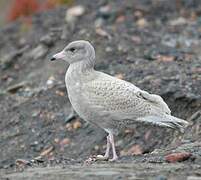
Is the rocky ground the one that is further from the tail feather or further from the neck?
the neck

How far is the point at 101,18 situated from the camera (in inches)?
641

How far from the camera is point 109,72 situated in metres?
13.0

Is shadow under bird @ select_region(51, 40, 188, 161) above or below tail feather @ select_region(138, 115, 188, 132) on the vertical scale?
above

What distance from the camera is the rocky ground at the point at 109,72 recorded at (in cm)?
834

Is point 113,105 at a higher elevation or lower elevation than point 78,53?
lower

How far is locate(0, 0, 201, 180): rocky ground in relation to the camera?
27.3 ft

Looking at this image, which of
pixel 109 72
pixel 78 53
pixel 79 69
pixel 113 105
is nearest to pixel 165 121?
pixel 113 105

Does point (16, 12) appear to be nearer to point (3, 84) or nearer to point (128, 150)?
point (3, 84)

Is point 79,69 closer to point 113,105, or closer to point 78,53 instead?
point 78,53

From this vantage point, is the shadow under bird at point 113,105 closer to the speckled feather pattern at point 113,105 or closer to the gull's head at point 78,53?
the speckled feather pattern at point 113,105

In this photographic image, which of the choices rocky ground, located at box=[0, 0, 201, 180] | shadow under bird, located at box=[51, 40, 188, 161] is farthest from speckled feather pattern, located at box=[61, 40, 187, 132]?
rocky ground, located at box=[0, 0, 201, 180]

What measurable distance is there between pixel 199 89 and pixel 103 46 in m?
2.85

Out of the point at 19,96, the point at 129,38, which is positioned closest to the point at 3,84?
the point at 19,96

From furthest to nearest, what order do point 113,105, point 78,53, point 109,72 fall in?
point 109,72 < point 78,53 < point 113,105
